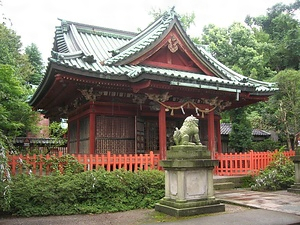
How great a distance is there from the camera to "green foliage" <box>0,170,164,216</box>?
25.4 feet

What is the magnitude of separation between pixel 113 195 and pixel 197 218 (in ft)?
8.66

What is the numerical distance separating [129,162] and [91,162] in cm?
135

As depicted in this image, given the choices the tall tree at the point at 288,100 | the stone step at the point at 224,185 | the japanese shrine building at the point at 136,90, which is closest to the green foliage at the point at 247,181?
the stone step at the point at 224,185

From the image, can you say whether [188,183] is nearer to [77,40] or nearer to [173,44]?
[173,44]

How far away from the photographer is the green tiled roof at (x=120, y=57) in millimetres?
11023

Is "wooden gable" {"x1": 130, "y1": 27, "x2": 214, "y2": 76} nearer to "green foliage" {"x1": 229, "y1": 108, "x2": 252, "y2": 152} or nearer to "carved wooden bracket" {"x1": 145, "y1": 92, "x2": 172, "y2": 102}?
"carved wooden bracket" {"x1": 145, "y1": 92, "x2": 172, "y2": 102}

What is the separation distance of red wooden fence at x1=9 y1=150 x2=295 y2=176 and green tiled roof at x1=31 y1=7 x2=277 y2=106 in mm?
2864

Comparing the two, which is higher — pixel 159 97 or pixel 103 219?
pixel 159 97

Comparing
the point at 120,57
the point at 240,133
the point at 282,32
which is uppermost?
the point at 282,32

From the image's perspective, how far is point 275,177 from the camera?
11.9 m

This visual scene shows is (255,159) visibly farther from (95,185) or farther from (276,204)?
(95,185)

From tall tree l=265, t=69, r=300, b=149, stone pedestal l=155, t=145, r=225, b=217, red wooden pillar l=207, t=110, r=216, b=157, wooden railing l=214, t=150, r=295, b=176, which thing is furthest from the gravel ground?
tall tree l=265, t=69, r=300, b=149

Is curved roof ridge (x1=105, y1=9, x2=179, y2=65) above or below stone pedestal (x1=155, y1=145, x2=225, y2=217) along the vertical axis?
above

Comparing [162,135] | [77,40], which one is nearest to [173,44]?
[162,135]
